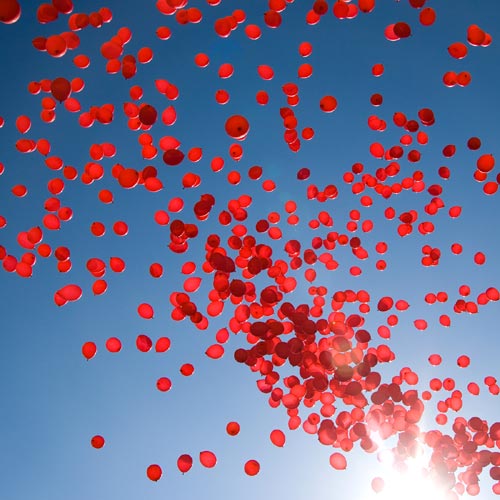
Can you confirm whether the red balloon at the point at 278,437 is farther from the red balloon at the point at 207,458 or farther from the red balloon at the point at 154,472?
the red balloon at the point at 154,472

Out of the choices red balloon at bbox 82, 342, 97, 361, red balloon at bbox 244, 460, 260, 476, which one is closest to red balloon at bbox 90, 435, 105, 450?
red balloon at bbox 82, 342, 97, 361

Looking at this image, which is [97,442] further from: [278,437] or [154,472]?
[278,437]

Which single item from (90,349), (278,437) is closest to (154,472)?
(278,437)

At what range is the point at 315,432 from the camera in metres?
7.61

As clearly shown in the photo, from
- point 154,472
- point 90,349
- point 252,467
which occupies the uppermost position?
point 90,349

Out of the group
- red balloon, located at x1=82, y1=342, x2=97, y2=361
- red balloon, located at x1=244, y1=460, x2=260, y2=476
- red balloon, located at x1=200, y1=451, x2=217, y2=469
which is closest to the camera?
red balloon, located at x1=200, y1=451, x2=217, y2=469

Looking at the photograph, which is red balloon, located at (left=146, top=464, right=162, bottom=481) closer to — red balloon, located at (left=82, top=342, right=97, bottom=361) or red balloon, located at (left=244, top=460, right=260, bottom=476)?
red balloon, located at (left=244, top=460, right=260, bottom=476)

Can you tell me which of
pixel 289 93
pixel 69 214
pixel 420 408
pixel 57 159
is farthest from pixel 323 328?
pixel 57 159

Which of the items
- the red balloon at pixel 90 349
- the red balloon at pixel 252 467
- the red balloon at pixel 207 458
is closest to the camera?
the red balloon at pixel 207 458

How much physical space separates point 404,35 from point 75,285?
7.03 m

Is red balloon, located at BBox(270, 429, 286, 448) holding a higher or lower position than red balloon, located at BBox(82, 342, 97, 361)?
lower

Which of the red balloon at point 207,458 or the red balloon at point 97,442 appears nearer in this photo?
the red balloon at point 207,458

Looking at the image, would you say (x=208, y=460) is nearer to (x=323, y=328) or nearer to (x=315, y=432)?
(x=315, y=432)

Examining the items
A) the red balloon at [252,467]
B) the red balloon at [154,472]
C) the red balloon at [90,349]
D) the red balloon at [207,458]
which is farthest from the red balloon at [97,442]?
the red balloon at [252,467]
